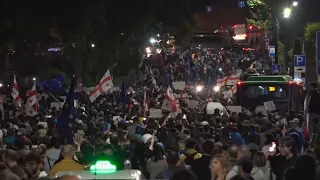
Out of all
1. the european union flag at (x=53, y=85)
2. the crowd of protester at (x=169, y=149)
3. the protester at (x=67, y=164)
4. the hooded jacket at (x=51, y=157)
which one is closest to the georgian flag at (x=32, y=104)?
the crowd of protester at (x=169, y=149)

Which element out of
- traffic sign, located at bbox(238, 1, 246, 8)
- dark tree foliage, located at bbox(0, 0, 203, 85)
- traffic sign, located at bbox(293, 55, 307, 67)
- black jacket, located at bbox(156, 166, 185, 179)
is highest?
traffic sign, located at bbox(238, 1, 246, 8)

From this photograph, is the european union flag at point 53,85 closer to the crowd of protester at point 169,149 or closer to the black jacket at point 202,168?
the crowd of protester at point 169,149

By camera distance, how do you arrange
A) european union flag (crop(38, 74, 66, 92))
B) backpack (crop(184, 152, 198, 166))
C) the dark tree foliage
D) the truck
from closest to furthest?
backpack (crop(184, 152, 198, 166)) < the truck < european union flag (crop(38, 74, 66, 92)) < the dark tree foliage

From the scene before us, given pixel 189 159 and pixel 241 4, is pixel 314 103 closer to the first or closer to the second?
pixel 189 159

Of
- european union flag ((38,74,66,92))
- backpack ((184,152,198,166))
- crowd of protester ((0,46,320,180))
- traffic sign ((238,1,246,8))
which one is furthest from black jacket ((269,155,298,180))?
traffic sign ((238,1,246,8))

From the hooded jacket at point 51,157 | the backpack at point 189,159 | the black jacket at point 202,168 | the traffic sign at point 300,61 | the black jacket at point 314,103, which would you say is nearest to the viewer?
the black jacket at point 202,168

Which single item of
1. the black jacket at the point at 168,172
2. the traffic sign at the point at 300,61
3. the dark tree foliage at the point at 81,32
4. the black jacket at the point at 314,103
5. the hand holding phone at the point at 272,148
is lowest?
the black jacket at the point at 168,172

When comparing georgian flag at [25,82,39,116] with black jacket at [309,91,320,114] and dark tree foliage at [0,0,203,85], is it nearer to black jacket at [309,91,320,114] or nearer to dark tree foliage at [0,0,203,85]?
black jacket at [309,91,320,114]

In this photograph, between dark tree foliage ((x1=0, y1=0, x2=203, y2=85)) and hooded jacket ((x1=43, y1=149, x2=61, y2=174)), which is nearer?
hooded jacket ((x1=43, y1=149, x2=61, y2=174))

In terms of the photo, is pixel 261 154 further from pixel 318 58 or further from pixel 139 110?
pixel 139 110

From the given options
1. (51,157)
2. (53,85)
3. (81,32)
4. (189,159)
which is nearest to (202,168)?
(189,159)

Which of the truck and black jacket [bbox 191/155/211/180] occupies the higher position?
the truck

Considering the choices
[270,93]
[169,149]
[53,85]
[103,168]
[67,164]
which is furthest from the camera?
[53,85]

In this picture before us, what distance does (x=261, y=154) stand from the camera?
11.0 meters
